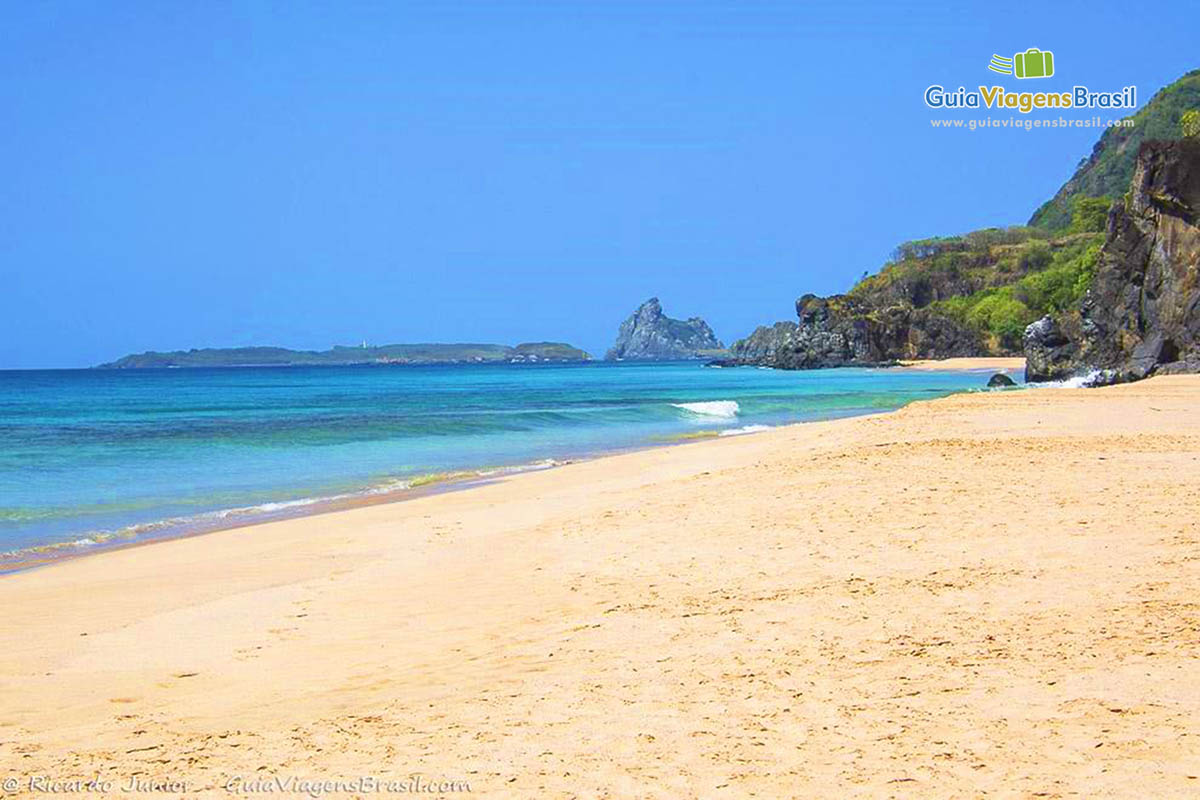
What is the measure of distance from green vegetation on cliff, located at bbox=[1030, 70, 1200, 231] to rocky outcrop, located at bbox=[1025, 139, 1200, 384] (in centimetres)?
9839

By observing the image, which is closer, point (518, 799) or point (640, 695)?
point (518, 799)

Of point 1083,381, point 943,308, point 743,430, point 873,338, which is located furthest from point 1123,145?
point 743,430

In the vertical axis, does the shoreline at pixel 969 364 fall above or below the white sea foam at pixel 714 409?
above

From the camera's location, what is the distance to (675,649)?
20.7 ft

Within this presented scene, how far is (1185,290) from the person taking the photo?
3650cm

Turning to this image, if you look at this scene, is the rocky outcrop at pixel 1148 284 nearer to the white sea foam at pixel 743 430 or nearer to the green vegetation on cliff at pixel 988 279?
the white sea foam at pixel 743 430

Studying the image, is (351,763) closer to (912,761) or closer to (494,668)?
(494,668)

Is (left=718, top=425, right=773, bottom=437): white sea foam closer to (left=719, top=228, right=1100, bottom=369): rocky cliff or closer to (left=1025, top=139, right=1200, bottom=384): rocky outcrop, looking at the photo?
(left=1025, top=139, right=1200, bottom=384): rocky outcrop

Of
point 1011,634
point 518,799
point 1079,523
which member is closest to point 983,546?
point 1079,523

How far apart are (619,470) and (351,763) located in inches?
564

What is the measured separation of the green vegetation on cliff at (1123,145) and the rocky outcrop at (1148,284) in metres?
98.4

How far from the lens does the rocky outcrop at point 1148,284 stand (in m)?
36.1

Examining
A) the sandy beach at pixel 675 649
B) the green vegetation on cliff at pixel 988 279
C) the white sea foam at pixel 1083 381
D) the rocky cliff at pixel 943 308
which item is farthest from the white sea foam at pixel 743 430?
the rocky cliff at pixel 943 308

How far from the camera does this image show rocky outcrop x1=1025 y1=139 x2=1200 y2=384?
3612 centimetres
